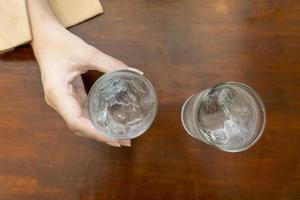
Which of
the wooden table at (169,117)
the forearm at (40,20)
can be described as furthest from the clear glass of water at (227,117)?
the forearm at (40,20)

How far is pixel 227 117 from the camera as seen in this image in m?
0.64

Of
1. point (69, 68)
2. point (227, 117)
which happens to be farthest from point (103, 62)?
point (227, 117)

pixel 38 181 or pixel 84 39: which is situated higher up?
pixel 84 39

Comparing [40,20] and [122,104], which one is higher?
[40,20]

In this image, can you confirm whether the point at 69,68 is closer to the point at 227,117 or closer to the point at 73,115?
the point at 73,115

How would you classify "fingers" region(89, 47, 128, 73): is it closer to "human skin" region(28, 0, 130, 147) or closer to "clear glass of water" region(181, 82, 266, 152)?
"human skin" region(28, 0, 130, 147)

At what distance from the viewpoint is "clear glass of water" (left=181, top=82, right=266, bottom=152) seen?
598 mm

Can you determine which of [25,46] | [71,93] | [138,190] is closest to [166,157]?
[138,190]

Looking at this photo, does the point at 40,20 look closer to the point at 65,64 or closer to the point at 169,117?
the point at 65,64

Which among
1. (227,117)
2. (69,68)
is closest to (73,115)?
(69,68)

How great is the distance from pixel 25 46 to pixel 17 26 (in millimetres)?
33

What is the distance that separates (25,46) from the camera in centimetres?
67

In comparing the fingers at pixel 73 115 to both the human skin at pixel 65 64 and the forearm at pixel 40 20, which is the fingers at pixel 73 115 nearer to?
the human skin at pixel 65 64

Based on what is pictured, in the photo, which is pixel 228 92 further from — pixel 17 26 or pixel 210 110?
pixel 17 26
